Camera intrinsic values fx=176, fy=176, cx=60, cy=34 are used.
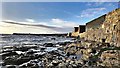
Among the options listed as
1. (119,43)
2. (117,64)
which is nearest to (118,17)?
(119,43)

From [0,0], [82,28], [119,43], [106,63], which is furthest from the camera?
[82,28]

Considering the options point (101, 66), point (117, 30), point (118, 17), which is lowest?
point (101, 66)

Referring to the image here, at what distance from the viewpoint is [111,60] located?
15195mm

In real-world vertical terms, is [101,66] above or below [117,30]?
below

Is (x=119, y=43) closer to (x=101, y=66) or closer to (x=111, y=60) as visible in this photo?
(x=111, y=60)

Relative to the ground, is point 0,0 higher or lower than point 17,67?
higher

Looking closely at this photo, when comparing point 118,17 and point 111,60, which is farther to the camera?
point 118,17

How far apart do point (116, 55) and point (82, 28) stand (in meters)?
75.5

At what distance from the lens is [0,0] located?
19.9 feet

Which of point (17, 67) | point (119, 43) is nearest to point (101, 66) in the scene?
point (17, 67)

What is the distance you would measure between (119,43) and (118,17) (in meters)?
7.93

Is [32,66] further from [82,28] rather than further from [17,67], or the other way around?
[82,28]

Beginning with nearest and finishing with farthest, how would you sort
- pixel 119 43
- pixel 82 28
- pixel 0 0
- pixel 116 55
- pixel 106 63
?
pixel 0 0 < pixel 106 63 < pixel 116 55 < pixel 119 43 < pixel 82 28

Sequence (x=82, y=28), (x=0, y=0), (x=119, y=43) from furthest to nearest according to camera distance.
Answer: (x=82, y=28)
(x=119, y=43)
(x=0, y=0)
